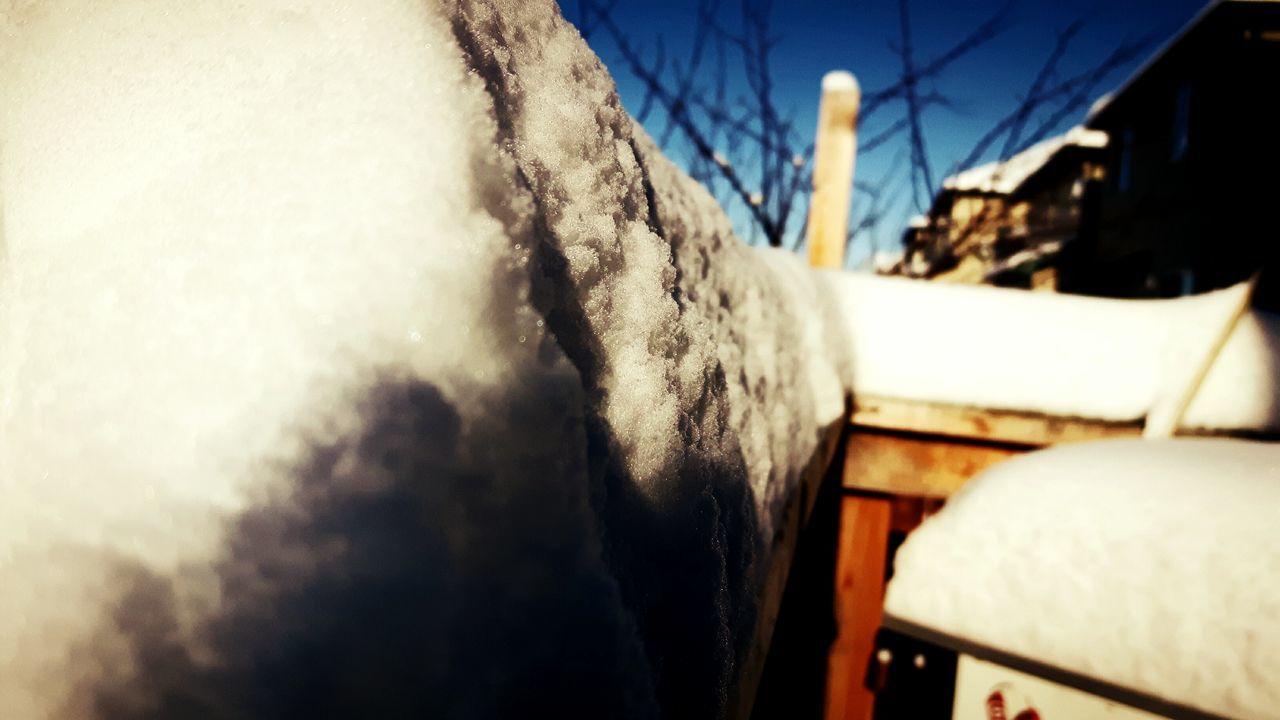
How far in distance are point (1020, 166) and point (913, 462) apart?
16.7m

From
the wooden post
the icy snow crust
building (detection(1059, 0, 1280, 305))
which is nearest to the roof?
building (detection(1059, 0, 1280, 305))

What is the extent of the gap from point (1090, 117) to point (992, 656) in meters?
17.7

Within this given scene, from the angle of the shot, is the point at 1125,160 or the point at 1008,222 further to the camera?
the point at 1125,160

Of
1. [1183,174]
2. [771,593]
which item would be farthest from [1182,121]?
[771,593]

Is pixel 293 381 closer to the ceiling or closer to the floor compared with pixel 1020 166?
closer to the floor

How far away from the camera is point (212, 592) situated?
231 mm

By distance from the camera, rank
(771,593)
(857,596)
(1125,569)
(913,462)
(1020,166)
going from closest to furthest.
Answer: (771,593)
(1125,569)
(913,462)
(857,596)
(1020,166)

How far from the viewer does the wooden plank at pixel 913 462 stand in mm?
2006

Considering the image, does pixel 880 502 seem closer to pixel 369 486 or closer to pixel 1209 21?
pixel 369 486

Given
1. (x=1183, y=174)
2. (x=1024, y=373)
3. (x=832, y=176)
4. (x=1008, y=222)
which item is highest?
(x=1183, y=174)

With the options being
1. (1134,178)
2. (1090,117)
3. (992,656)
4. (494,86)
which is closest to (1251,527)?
(992,656)

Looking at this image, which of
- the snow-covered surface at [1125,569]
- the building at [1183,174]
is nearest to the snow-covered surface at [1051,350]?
the snow-covered surface at [1125,569]

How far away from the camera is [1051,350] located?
186 cm

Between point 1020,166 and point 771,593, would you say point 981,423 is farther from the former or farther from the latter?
point 1020,166
